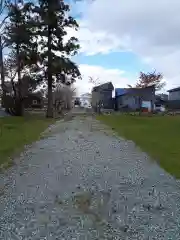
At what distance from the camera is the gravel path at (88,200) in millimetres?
5691

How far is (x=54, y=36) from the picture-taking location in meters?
46.2

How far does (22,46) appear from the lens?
151 ft

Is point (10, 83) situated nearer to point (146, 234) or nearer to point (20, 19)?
point (20, 19)

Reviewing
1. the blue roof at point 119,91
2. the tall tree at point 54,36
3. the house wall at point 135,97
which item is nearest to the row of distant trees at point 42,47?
the tall tree at point 54,36

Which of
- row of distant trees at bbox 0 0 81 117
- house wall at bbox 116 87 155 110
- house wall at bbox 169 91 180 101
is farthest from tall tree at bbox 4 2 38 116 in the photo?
house wall at bbox 169 91 180 101

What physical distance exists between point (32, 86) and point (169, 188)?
4128cm

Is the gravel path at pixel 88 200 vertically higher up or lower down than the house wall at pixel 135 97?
lower down

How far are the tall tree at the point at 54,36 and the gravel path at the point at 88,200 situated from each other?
3326 cm

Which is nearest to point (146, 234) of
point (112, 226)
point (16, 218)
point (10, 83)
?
point (112, 226)

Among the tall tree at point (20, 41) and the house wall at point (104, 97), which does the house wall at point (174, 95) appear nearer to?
the house wall at point (104, 97)

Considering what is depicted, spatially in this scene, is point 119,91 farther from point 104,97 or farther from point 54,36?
point 54,36

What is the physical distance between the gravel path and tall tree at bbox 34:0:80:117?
109 ft

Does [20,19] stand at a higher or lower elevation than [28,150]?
higher

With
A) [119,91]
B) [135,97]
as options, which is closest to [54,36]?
[135,97]
